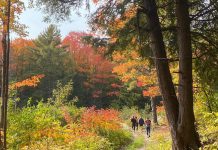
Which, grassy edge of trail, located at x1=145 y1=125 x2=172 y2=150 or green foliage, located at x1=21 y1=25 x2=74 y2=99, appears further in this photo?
green foliage, located at x1=21 y1=25 x2=74 y2=99

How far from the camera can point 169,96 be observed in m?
7.66

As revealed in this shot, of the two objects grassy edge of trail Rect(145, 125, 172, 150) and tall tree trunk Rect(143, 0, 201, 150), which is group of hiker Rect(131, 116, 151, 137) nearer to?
grassy edge of trail Rect(145, 125, 172, 150)

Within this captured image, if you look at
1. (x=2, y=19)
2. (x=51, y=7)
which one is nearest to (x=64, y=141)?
(x=2, y=19)

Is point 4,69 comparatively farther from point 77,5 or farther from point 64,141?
point 64,141

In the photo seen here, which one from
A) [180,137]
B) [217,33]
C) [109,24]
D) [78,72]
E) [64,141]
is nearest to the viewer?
[180,137]

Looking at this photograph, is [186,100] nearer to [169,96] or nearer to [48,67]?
[169,96]

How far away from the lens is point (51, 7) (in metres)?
8.37

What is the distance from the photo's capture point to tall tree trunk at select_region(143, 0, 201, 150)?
284 inches

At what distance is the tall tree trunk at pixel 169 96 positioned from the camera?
7.21 m

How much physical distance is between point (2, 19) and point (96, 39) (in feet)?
10.6

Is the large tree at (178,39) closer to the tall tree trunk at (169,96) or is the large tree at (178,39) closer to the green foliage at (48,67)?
the tall tree trunk at (169,96)

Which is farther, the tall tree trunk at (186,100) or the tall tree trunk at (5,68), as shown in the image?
the tall tree trunk at (5,68)

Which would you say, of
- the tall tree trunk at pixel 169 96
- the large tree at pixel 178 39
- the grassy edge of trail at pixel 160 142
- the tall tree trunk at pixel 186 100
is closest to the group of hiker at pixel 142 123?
the grassy edge of trail at pixel 160 142

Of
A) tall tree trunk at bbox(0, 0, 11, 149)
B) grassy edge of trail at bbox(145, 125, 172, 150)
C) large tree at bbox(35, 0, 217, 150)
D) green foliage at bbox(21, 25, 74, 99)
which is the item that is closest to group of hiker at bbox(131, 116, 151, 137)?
grassy edge of trail at bbox(145, 125, 172, 150)
